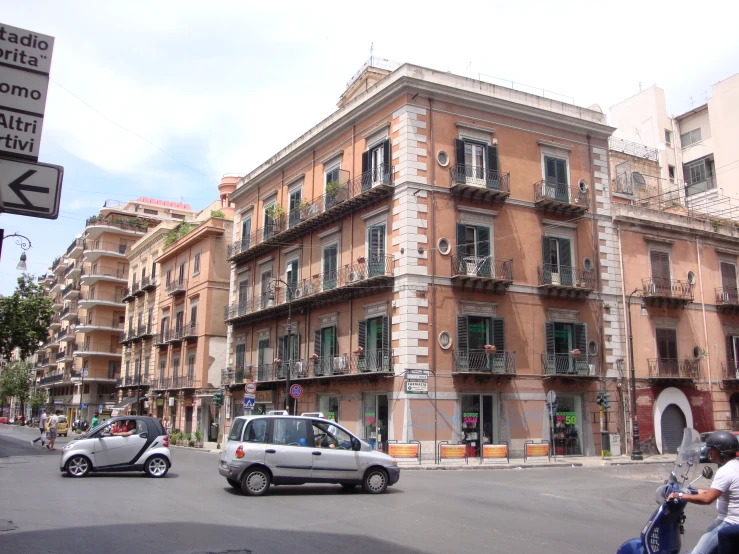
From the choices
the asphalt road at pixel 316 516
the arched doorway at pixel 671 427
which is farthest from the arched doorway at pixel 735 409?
the asphalt road at pixel 316 516

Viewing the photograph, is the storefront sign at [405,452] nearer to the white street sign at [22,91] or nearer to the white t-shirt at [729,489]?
the white t-shirt at [729,489]

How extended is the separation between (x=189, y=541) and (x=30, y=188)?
556 centimetres

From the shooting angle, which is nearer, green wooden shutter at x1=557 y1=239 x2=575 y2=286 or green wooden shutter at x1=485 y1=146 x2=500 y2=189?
green wooden shutter at x1=485 y1=146 x2=500 y2=189

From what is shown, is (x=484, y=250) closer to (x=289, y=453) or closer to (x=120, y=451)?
(x=289, y=453)

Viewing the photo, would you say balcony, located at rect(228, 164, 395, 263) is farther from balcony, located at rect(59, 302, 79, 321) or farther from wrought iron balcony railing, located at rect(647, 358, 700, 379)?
balcony, located at rect(59, 302, 79, 321)

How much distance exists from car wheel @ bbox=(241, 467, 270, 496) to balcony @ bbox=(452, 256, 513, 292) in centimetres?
→ 1414

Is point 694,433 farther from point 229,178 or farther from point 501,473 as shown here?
point 229,178

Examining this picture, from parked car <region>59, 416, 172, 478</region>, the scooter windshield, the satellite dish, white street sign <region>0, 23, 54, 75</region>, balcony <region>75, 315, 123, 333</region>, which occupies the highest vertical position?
the satellite dish

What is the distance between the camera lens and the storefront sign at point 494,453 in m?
24.2

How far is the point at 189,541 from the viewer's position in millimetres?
9117

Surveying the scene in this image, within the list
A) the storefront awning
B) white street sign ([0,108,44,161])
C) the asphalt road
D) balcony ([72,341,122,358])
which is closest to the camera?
white street sign ([0,108,44,161])

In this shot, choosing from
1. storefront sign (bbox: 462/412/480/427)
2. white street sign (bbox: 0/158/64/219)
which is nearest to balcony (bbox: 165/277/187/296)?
storefront sign (bbox: 462/412/480/427)

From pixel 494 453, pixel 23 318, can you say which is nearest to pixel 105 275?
pixel 23 318

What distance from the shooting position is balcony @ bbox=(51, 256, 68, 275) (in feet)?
288
